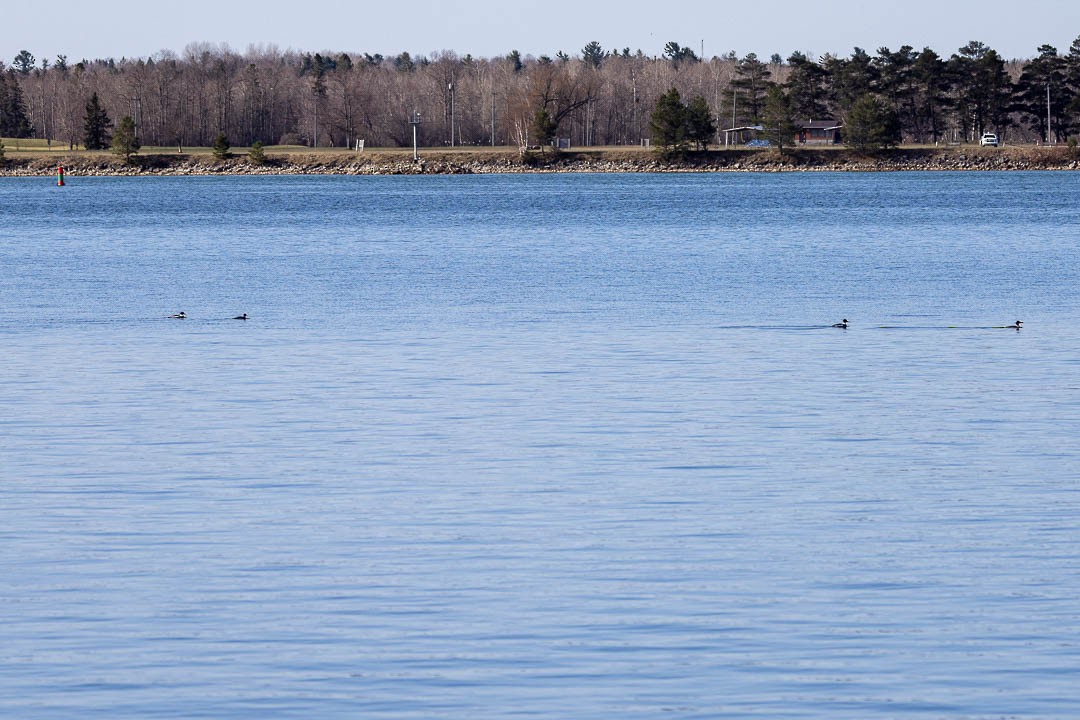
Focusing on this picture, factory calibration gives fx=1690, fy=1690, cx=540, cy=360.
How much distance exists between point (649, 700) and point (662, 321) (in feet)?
77.9

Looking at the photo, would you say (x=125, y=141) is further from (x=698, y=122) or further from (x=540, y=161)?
(x=698, y=122)

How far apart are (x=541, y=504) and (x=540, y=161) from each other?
470ft

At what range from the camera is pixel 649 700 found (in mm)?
11016

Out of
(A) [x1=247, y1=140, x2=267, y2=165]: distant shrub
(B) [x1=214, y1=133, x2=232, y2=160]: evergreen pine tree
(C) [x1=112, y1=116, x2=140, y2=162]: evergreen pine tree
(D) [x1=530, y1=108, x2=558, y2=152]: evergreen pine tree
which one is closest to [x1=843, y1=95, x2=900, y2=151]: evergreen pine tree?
(D) [x1=530, y1=108, x2=558, y2=152]: evergreen pine tree

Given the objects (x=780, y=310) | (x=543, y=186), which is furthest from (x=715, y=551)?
(x=543, y=186)

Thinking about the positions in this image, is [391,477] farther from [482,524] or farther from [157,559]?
[157,559]

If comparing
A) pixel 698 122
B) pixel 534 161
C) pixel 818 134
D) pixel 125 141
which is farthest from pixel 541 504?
pixel 125 141

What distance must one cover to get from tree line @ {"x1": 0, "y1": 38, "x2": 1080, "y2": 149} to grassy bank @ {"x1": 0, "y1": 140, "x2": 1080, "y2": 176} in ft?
11.5

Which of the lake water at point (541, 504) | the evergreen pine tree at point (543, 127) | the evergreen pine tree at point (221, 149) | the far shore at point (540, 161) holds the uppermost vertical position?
the evergreen pine tree at point (543, 127)

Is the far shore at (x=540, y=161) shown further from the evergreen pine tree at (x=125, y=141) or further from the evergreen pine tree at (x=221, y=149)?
the evergreen pine tree at (x=125, y=141)

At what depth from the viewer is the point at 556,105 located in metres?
165

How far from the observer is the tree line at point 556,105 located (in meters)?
154

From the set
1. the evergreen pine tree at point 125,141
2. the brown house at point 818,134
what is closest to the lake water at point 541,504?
the brown house at point 818,134

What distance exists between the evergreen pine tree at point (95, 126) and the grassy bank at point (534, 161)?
2.02 m
